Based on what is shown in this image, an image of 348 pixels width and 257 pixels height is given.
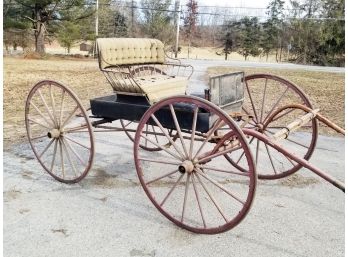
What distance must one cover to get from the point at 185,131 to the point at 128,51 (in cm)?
152

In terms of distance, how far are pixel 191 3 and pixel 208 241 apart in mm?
30639

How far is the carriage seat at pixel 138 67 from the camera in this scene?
3.89 meters

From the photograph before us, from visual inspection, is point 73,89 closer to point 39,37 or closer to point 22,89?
point 22,89

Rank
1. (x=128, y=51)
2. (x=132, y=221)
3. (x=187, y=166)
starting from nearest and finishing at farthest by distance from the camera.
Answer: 1. (x=187, y=166)
2. (x=132, y=221)
3. (x=128, y=51)

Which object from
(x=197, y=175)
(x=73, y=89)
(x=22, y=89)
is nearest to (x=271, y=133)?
(x=197, y=175)

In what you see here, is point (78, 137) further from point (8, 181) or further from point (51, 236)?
point (51, 236)

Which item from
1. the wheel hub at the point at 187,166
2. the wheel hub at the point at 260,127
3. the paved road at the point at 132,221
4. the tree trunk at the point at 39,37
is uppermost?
the tree trunk at the point at 39,37

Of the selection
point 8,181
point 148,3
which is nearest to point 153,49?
point 8,181

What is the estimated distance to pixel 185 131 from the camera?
138 inches

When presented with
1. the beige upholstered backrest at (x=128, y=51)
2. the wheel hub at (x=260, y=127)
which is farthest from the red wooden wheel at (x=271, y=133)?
the beige upholstered backrest at (x=128, y=51)

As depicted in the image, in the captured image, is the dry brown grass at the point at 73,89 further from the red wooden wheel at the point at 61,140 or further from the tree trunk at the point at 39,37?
the tree trunk at the point at 39,37

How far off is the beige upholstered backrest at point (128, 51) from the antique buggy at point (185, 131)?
11 mm

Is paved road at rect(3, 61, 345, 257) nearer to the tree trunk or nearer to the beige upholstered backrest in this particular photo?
the beige upholstered backrest

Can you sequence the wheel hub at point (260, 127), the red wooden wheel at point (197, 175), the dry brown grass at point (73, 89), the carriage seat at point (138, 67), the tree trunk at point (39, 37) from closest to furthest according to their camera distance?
the red wooden wheel at point (197, 175)
the carriage seat at point (138, 67)
the wheel hub at point (260, 127)
the dry brown grass at point (73, 89)
the tree trunk at point (39, 37)
